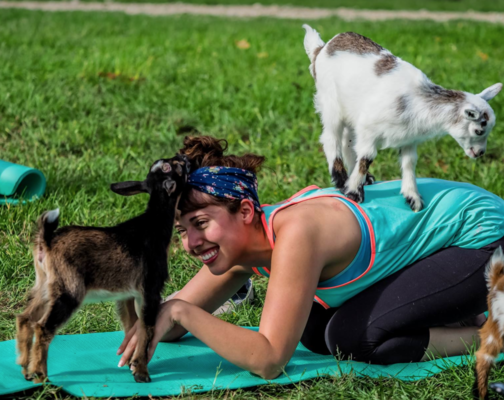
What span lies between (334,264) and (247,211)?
1.40 ft

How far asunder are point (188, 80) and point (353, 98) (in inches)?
190

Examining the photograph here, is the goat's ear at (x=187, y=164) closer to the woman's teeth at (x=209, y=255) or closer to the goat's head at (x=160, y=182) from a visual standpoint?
the goat's head at (x=160, y=182)

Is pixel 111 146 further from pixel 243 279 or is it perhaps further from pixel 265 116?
pixel 243 279

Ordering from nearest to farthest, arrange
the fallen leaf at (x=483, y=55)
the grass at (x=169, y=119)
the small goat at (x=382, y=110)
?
the small goat at (x=382, y=110), the grass at (x=169, y=119), the fallen leaf at (x=483, y=55)

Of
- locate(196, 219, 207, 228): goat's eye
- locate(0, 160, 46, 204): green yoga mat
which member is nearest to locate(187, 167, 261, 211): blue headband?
locate(196, 219, 207, 228): goat's eye

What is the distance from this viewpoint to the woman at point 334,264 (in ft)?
8.89

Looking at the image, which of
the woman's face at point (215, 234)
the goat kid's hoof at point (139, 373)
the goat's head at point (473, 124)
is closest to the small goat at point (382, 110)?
the goat's head at point (473, 124)

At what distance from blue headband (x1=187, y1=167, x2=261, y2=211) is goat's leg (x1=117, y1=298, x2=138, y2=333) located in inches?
21.3

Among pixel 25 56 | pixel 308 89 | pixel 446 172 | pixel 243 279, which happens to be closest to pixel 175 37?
pixel 25 56

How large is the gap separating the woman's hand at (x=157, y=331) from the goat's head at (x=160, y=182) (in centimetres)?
44

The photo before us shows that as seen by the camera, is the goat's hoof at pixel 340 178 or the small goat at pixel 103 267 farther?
the goat's hoof at pixel 340 178

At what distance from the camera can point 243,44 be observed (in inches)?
380

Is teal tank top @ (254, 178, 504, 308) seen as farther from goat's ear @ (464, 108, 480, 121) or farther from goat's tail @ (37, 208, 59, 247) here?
goat's tail @ (37, 208, 59, 247)

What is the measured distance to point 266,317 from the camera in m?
2.71
